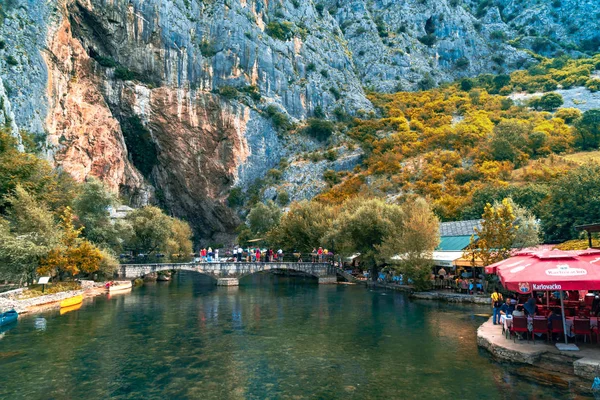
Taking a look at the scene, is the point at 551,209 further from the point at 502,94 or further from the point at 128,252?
the point at 502,94

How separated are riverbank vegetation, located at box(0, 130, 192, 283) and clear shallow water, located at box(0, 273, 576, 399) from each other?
7093 millimetres

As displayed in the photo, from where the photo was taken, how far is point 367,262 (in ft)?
156

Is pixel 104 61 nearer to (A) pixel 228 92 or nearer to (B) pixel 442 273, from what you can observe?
(A) pixel 228 92

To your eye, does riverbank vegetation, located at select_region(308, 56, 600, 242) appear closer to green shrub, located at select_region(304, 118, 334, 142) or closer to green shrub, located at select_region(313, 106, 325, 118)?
green shrub, located at select_region(304, 118, 334, 142)

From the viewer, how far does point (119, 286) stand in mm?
44469

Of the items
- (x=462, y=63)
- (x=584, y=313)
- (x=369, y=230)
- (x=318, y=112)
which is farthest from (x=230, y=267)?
(x=462, y=63)

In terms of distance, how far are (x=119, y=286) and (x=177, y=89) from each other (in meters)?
50.9

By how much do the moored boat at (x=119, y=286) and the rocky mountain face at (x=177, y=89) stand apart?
25595mm

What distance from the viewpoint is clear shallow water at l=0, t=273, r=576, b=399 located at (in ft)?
46.7

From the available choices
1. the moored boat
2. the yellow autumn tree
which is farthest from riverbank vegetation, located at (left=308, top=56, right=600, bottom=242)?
the yellow autumn tree

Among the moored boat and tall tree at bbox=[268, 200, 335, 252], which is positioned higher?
tall tree at bbox=[268, 200, 335, 252]

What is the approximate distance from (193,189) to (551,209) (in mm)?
65740

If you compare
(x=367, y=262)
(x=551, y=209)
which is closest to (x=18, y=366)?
(x=367, y=262)

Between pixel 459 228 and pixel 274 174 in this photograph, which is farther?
pixel 274 174
